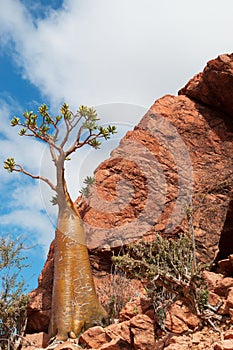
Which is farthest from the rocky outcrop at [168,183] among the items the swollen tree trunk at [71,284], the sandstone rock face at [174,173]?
the swollen tree trunk at [71,284]

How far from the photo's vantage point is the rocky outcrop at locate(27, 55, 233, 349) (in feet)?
35.3

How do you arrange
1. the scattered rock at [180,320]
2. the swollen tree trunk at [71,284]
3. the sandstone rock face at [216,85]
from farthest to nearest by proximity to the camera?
the sandstone rock face at [216,85] < the swollen tree trunk at [71,284] < the scattered rock at [180,320]

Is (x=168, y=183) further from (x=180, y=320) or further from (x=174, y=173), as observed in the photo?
(x=180, y=320)

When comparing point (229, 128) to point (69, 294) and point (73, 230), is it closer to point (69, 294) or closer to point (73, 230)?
point (73, 230)

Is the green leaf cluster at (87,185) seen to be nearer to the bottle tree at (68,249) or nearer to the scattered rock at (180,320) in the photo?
the bottle tree at (68,249)

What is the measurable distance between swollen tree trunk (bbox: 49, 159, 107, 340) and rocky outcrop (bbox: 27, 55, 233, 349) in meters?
1.00

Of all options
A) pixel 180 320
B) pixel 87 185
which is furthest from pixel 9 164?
pixel 180 320

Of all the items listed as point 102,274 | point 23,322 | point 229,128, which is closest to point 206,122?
point 229,128

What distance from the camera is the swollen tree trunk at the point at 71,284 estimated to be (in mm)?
8609

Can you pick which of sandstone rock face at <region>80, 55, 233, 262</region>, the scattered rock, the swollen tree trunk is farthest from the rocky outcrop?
the scattered rock

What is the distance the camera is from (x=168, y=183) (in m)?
Result: 12.5

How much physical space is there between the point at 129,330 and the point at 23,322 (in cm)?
484

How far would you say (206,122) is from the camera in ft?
47.7

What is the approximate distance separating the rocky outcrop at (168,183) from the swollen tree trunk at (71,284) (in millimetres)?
995
